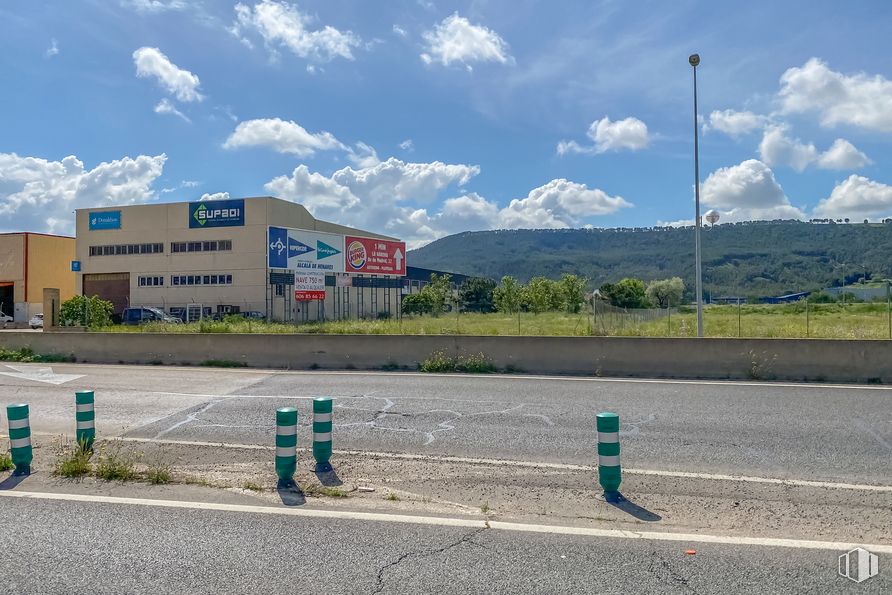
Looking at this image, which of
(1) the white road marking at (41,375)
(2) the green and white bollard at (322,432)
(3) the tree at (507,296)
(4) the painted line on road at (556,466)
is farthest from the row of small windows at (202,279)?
(2) the green and white bollard at (322,432)

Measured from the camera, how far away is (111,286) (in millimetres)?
63125

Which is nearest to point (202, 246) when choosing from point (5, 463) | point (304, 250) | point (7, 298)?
point (7, 298)

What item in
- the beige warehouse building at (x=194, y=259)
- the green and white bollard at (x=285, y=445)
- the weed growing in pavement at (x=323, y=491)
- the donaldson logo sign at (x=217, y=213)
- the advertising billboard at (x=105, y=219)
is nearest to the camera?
the weed growing in pavement at (x=323, y=491)

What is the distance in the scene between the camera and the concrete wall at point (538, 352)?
575 inches

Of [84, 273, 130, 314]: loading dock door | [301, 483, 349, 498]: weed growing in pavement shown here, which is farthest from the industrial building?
[301, 483, 349, 498]: weed growing in pavement

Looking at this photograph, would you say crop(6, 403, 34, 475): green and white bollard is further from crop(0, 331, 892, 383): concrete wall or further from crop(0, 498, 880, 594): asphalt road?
crop(0, 331, 892, 383): concrete wall

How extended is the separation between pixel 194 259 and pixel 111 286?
9.59 metres

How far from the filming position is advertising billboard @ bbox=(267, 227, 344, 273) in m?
38.2

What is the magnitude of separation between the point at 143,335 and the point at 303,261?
22.0 metres

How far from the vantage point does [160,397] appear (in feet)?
42.3

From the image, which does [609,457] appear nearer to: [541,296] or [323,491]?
[323,491]

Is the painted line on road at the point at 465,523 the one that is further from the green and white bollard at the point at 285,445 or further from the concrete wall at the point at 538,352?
the concrete wall at the point at 538,352

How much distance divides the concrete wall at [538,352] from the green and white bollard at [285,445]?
1012cm

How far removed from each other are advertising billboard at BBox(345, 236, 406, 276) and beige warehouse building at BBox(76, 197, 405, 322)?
6624 millimetres
